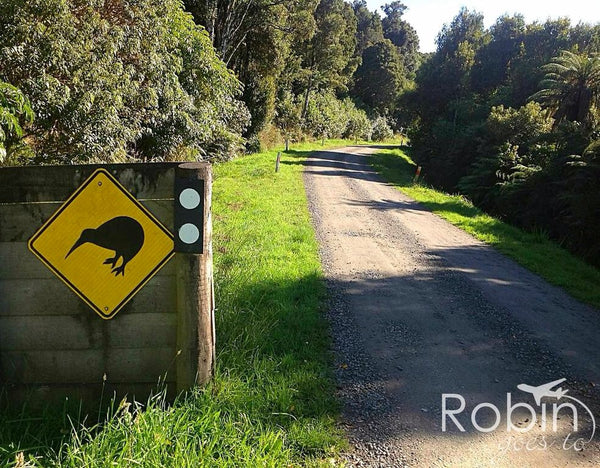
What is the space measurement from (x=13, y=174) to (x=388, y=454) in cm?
293

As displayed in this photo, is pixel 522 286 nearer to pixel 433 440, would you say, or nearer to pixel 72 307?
pixel 433 440

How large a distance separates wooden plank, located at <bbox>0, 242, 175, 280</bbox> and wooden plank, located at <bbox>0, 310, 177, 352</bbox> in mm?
267

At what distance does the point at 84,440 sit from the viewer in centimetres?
267

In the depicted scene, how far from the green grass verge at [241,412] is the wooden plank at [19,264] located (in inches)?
33.4

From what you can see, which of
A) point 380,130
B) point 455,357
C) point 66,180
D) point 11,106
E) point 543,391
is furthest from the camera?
point 380,130

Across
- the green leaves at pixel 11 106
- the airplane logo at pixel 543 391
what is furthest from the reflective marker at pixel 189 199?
the airplane logo at pixel 543 391

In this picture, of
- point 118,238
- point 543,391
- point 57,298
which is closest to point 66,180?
point 118,238

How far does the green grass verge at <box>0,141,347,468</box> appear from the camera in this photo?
248 cm

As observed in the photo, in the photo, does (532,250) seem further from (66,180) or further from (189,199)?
(66,180)

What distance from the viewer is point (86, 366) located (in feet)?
9.58

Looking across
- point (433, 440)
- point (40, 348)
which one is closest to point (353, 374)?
point (433, 440)

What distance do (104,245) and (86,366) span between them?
0.81m

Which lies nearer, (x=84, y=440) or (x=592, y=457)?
(x=84, y=440)

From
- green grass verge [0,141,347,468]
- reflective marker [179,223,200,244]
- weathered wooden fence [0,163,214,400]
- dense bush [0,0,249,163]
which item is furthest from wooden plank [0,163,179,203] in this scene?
dense bush [0,0,249,163]
